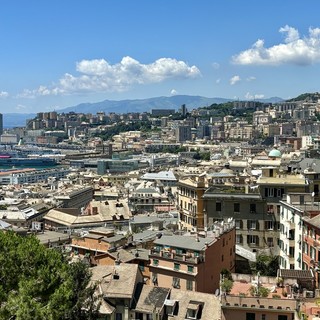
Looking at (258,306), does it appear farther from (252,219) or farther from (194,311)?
(252,219)

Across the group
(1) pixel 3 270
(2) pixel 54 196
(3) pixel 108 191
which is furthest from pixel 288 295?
(3) pixel 108 191

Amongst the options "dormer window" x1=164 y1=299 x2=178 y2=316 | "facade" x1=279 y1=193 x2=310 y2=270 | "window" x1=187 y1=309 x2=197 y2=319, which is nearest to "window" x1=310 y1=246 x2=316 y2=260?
"facade" x1=279 y1=193 x2=310 y2=270

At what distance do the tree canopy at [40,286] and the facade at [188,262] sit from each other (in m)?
5.21

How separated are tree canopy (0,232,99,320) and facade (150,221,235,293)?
521 cm

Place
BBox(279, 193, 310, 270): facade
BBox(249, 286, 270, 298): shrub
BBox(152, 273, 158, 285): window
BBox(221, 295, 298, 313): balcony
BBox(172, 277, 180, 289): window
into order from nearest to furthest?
BBox(221, 295, 298, 313): balcony → BBox(249, 286, 270, 298): shrub → BBox(172, 277, 180, 289): window → BBox(152, 273, 158, 285): window → BBox(279, 193, 310, 270): facade

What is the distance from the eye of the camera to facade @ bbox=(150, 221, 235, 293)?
27250 mm

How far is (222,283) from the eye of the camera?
24.2 meters

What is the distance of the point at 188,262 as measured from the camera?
89.2 feet

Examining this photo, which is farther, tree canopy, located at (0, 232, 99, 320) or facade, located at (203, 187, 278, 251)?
facade, located at (203, 187, 278, 251)

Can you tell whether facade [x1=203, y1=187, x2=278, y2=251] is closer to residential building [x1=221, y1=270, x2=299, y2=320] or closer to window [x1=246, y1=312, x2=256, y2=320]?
residential building [x1=221, y1=270, x2=299, y2=320]

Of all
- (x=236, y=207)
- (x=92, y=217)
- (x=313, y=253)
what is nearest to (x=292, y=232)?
(x=313, y=253)

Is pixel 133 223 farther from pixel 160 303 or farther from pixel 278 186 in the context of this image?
pixel 160 303

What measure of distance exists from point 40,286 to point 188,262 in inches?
337

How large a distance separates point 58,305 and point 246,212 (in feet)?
71.1
